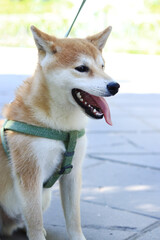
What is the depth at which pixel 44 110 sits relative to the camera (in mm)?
2967

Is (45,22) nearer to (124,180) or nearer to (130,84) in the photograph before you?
(130,84)

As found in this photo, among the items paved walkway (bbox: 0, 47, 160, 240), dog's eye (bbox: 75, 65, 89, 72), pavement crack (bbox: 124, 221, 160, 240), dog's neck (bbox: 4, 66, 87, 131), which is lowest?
paved walkway (bbox: 0, 47, 160, 240)

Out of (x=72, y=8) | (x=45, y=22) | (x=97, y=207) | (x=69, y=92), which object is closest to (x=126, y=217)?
(x=97, y=207)

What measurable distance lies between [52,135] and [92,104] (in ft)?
1.10

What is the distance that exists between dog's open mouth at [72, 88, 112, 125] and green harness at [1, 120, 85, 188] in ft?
0.76

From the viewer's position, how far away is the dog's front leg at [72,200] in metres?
3.17

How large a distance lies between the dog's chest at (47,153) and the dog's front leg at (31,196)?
55mm

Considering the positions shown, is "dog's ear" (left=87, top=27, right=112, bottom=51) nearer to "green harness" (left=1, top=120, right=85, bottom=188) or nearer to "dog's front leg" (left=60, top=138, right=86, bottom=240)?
"green harness" (left=1, top=120, right=85, bottom=188)

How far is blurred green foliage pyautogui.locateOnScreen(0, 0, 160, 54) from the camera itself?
16.5 meters

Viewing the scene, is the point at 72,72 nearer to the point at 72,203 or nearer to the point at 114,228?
the point at 72,203

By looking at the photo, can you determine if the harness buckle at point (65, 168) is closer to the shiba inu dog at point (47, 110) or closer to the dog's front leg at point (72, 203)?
the shiba inu dog at point (47, 110)

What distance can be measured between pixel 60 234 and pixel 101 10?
15469 millimetres

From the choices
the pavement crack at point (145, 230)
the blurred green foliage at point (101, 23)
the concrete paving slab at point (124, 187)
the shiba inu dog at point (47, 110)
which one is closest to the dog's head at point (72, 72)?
the shiba inu dog at point (47, 110)

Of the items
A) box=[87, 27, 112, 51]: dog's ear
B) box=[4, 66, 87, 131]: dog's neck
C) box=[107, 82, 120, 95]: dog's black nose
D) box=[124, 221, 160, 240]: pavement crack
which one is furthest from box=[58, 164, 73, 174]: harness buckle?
box=[87, 27, 112, 51]: dog's ear
